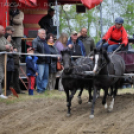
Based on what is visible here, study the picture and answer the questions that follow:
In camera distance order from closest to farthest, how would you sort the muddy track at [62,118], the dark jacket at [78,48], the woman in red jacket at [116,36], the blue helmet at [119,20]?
the muddy track at [62,118]
the blue helmet at [119,20]
the woman in red jacket at [116,36]
the dark jacket at [78,48]

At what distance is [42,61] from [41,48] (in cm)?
45

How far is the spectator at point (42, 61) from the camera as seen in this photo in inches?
503

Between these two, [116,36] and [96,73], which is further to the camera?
[116,36]

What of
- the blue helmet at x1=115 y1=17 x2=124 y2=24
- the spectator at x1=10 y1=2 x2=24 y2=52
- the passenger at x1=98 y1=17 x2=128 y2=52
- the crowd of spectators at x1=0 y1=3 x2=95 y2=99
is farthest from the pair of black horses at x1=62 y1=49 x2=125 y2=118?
the spectator at x1=10 y1=2 x2=24 y2=52

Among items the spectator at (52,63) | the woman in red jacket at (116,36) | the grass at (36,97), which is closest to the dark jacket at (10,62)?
the grass at (36,97)

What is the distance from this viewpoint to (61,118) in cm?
990

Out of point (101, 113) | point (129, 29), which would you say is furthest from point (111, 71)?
point (129, 29)

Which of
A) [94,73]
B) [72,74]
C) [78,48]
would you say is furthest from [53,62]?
[94,73]

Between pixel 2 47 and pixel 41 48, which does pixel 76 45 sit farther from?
pixel 2 47

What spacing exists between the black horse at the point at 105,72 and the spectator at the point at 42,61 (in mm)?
2617

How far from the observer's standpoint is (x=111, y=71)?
10555 millimetres

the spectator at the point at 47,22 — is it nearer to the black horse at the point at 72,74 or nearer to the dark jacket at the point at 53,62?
the dark jacket at the point at 53,62

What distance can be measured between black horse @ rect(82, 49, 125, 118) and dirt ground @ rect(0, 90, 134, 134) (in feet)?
1.44

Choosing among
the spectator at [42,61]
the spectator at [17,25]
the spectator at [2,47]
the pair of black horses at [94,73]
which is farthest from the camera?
the spectator at [17,25]
